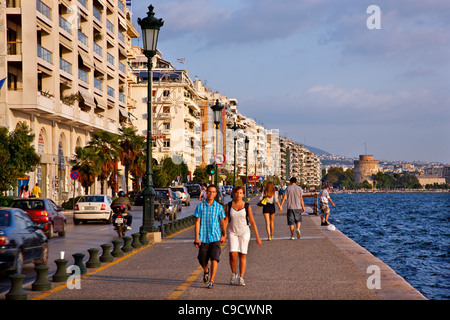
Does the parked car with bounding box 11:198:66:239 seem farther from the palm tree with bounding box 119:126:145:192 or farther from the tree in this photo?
the palm tree with bounding box 119:126:145:192

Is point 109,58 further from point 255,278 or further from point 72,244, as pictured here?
point 255,278

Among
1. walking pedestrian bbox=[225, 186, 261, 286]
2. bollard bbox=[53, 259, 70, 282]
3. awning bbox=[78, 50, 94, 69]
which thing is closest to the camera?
walking pedestrian bbox=[225, 186, 261, 286]

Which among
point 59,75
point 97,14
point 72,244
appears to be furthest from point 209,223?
point 97,14

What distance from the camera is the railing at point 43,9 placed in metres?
41.2

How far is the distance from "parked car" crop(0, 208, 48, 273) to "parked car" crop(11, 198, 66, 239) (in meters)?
7.98

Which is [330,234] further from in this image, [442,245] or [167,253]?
[442,245]

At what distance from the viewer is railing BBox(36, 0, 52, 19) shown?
135 ft

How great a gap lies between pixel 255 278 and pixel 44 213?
1246cm

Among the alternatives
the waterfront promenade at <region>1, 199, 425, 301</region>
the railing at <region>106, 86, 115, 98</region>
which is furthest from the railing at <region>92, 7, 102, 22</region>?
the waterfront promenade at <region>1, 199, 425, 301</region>

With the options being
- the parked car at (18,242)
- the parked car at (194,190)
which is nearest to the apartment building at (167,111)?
the parked car at (194,190)
